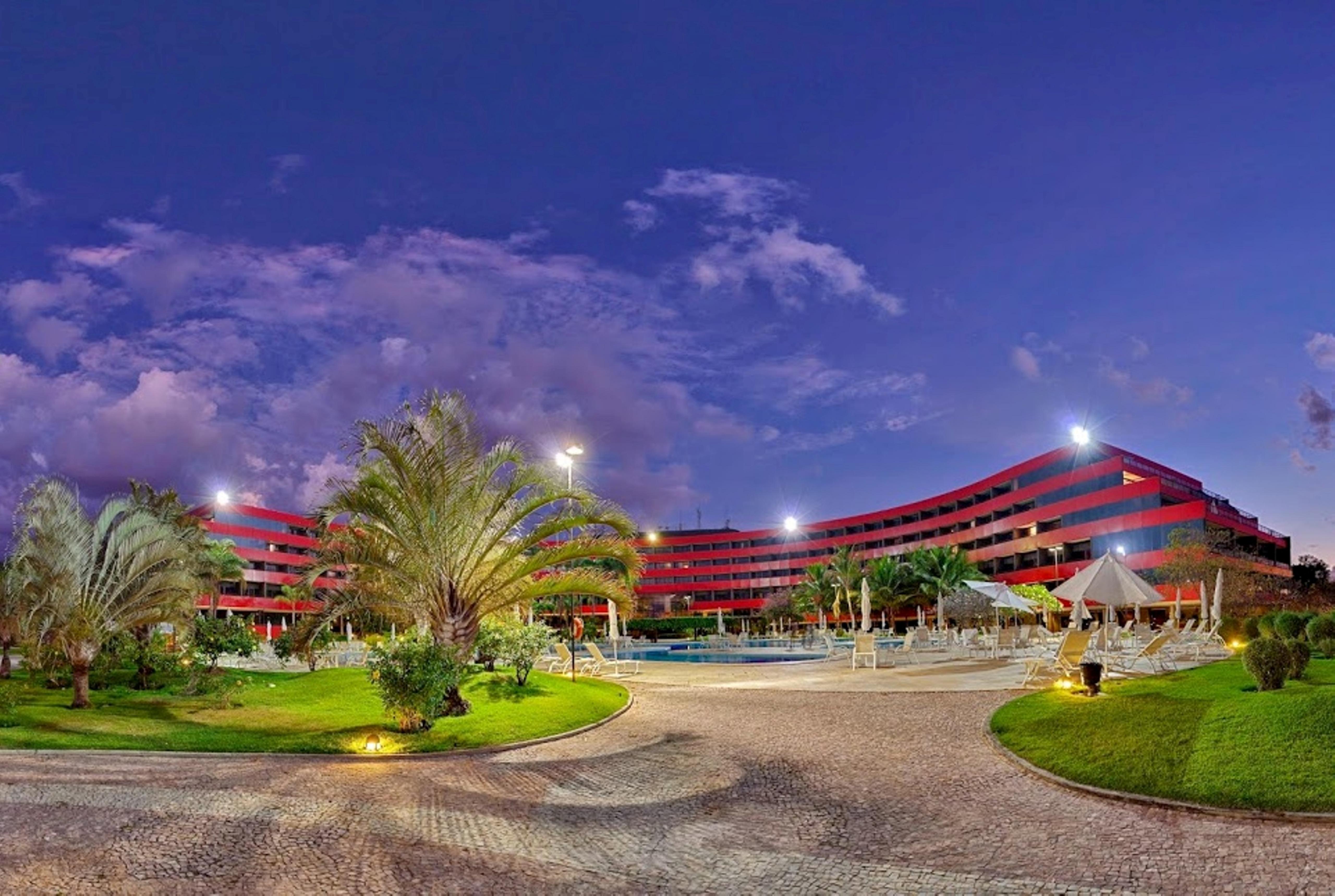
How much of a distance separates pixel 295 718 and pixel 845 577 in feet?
180

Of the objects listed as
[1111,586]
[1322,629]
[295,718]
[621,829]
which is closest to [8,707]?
[295,718]

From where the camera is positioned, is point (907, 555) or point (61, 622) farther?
point (907, 555)

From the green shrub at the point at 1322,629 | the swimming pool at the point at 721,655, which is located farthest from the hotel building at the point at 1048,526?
the green shrub at the point at 1322,629

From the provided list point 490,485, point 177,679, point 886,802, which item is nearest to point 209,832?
point 886,802

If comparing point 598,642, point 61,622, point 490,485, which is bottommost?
point 598,642

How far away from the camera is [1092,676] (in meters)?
14.4

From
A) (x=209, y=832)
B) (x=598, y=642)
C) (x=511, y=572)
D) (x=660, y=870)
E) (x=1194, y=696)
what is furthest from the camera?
(x=598, y=642)

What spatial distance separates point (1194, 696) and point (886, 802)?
21.3 feet

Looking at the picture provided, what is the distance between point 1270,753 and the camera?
9344mm

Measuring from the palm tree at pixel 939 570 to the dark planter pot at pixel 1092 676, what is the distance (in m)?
48.3

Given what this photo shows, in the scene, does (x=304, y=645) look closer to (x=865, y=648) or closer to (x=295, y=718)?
(x=295, y=718)

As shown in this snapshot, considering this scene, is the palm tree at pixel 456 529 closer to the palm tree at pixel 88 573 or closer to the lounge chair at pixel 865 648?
the palm tree at pixel 88 573

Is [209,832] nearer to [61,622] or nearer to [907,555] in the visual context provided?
[61,622]

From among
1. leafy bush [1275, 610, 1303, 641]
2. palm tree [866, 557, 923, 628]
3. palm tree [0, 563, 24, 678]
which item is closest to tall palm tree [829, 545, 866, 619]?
palm tree [866, 557, 923, 628]
